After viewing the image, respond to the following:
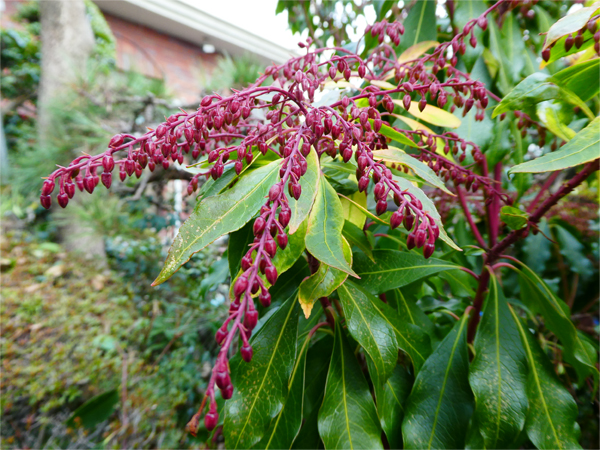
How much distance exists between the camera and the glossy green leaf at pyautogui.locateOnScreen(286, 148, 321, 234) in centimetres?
48

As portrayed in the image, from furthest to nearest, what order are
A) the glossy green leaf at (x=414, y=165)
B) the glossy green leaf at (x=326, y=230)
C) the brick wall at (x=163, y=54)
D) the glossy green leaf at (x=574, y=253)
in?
1. the brick wall at (x=163, y=54)
2. the glossy green leaf at (x=574, y=253)
3. the glossy green leaf at (x=414, y=165)
4. the glossy green leaf at (x=326, y=230)

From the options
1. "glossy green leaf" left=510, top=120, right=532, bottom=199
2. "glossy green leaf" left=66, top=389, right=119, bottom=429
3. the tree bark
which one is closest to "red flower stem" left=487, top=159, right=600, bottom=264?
"glossy green leaf" left=510, top=120, right=532, bottom=199

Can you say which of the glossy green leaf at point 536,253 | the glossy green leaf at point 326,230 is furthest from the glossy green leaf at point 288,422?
the glossy green leaf at point 536,253

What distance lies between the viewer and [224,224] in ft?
1.63

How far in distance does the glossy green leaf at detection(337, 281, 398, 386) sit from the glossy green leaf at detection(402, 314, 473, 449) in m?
0.12

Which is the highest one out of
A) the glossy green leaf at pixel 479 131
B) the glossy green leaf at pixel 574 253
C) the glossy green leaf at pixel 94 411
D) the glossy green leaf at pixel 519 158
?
the glossy green leaf at pixel 479 131

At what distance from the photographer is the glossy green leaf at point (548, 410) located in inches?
26.6

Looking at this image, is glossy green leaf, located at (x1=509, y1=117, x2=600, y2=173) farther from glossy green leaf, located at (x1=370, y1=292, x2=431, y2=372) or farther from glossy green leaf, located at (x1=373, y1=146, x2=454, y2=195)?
glossy green leaf, located at (x1=370, y1=292, x2=431, y2=372)

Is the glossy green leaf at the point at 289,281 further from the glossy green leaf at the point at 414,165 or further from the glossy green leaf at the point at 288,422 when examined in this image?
the glossy green leaf at the point at 414,165

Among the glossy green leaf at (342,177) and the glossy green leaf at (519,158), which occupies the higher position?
the glossy green leaf at (342,177)

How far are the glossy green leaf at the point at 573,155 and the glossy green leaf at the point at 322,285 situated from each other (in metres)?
0.30

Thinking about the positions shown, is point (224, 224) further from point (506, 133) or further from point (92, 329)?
point (92, 329)

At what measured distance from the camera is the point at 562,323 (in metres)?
0.83

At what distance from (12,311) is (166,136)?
2.50m
